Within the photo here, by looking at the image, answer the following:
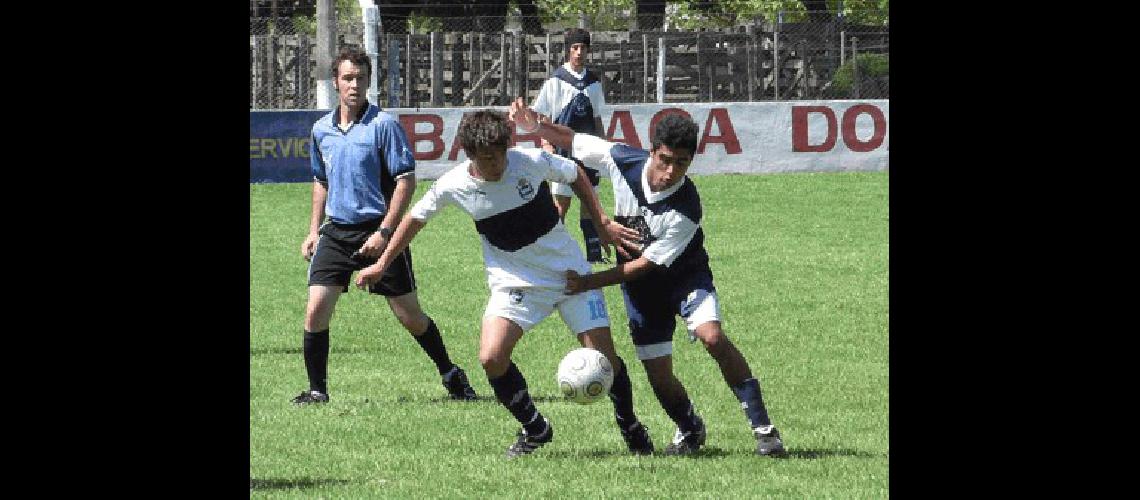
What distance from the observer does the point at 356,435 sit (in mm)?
9148

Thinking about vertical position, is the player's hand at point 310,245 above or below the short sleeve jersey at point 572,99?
below

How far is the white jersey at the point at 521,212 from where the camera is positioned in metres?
8.45

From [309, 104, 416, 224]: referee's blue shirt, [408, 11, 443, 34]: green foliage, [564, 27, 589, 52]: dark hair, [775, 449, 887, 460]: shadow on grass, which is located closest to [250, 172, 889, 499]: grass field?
[775, 449, 887, 460]: shadow on grass

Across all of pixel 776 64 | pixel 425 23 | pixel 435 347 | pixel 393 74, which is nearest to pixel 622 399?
pixel 435 347

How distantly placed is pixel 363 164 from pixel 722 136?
15.5 metres

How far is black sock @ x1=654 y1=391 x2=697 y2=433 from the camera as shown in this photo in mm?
8523

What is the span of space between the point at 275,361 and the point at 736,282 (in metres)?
4.92

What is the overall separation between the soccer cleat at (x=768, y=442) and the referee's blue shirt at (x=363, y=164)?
272 centimetres

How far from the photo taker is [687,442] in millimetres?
8578

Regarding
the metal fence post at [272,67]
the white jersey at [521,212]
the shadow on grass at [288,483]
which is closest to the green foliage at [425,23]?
the metal fence post at [272,67]

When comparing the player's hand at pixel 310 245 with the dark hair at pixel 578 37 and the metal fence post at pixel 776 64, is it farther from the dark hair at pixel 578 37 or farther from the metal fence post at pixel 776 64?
the metal fence post at pixel 776 64

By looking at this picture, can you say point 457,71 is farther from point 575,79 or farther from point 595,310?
point 595,310
